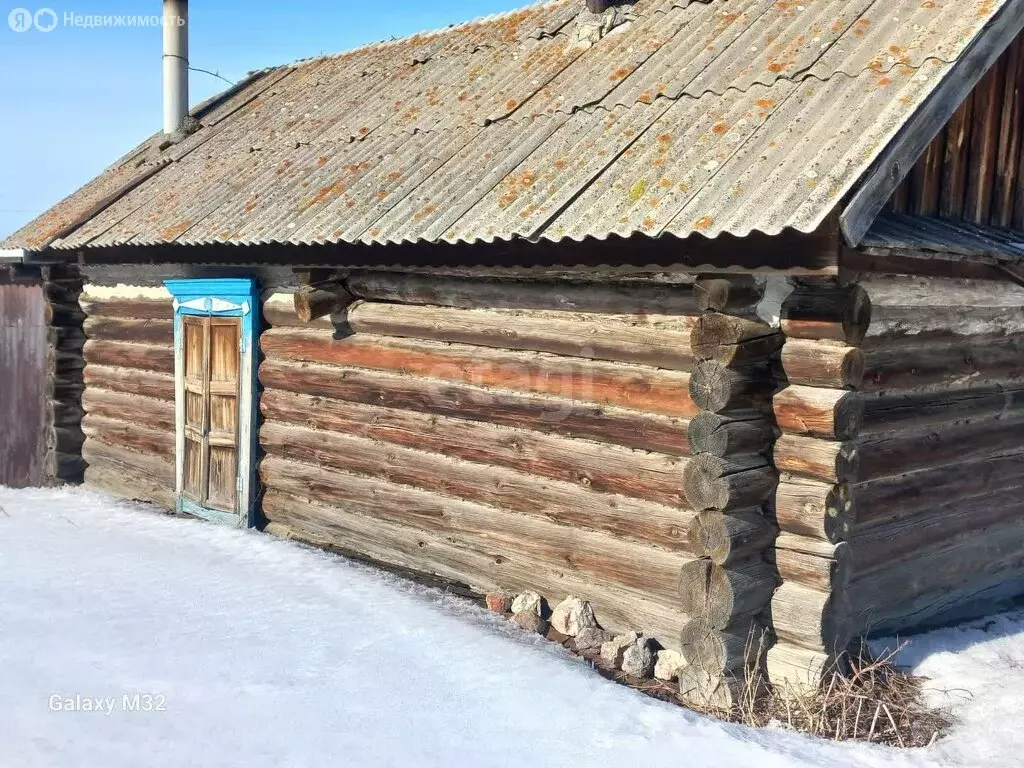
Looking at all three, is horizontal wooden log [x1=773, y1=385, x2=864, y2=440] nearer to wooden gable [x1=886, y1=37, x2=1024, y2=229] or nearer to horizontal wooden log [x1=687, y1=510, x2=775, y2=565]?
horizontal wooden log [x1=687, y1=510, x2=775, y2=565]

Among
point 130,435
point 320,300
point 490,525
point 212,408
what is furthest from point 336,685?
point 130,435

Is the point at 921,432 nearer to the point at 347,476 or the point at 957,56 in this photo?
the point at 957,56

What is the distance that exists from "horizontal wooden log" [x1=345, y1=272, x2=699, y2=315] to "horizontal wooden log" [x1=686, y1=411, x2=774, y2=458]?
578 millimetres

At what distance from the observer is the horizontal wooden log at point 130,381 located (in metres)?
8.43

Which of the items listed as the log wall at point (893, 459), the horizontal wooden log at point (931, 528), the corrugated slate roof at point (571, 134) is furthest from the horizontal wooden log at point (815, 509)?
the corrugated slate roof at point (571, 134)

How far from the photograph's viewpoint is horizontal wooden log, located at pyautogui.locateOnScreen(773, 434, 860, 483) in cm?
454

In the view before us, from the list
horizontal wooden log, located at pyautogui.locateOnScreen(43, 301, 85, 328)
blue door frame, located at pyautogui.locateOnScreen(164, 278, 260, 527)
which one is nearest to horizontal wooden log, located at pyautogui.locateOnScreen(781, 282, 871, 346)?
blue door frame, located at pyautogui.locateOnScreen(164, 278, 260, 527)

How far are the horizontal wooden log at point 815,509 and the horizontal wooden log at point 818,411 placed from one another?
0.25 meters

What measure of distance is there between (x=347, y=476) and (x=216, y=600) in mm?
1384

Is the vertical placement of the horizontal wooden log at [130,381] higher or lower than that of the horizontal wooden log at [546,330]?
lower

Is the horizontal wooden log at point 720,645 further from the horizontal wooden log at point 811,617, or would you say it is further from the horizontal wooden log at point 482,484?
the horizontal wooden log at point 482,484

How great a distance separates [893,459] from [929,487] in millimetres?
433

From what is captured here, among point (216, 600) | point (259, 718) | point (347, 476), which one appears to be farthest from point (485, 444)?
point (259, 718)

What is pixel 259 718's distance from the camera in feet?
13.8
